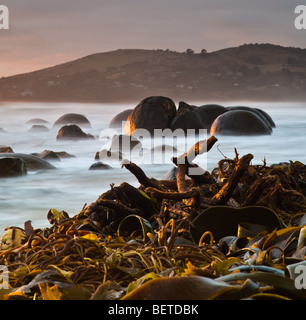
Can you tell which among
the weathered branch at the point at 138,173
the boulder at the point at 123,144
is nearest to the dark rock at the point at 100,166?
the boulder at the point at 123,144

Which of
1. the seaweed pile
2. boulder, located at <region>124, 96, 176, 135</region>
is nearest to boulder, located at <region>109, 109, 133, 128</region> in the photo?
boulder, located at <region>124, 96, 176, 135</region>

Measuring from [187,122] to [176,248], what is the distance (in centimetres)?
712

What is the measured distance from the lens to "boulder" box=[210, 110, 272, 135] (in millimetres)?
7852

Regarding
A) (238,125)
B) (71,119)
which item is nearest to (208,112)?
(238,125)

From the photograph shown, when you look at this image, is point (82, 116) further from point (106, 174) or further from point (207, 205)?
point (207, 205)

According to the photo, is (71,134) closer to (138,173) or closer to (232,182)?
(138,173)

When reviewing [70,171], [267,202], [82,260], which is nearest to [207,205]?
[267,202]

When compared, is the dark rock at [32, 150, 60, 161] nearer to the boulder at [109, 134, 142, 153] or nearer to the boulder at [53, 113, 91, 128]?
the boulder at [109, 134, 142, 153]

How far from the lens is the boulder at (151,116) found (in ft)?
26.5

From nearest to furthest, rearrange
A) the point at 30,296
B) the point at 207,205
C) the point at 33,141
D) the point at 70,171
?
the point at 30,296
the point at 207,205
the point at 70,171
the point at 33,141

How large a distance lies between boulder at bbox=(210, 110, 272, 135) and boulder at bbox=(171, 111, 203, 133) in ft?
1.50

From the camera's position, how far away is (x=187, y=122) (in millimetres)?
8469

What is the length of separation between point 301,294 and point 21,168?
14.7ft
